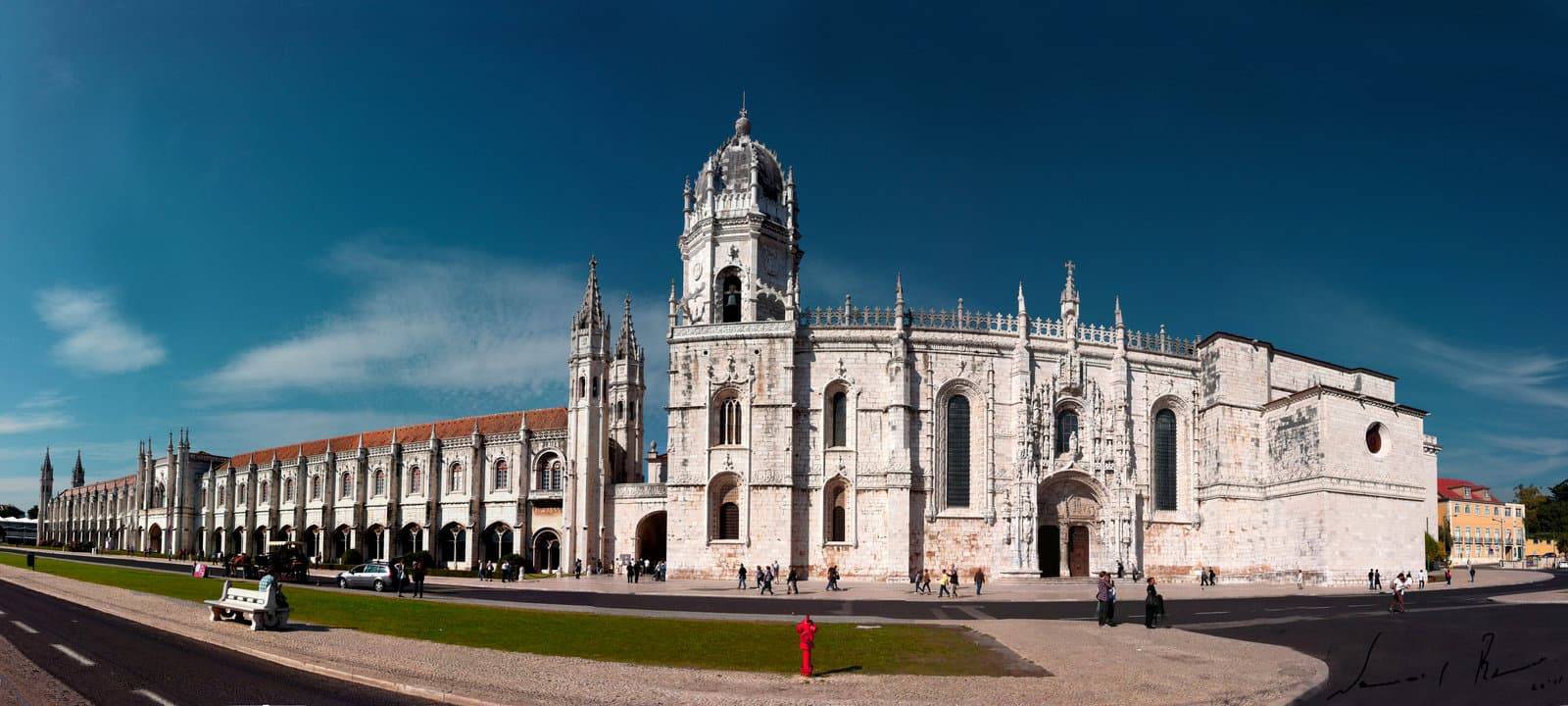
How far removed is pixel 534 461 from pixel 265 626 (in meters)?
42.4

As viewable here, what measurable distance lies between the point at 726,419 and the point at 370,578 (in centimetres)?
1789

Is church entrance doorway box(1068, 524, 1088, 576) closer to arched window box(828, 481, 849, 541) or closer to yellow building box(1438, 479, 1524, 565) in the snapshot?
arched window box(828, 481, 849, 541)

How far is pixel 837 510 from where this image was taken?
50.5 m

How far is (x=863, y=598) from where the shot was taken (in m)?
38.6

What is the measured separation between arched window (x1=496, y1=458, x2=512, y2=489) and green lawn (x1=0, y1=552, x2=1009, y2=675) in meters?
35.6

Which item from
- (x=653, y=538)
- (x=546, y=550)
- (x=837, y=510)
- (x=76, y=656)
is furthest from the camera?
(x=546, y=550)

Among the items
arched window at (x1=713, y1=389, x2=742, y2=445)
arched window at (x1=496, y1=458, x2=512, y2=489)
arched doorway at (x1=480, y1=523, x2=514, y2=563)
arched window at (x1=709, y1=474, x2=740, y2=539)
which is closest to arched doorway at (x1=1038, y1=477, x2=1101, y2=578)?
arched window at (x1=709, y1=474, x2=740, y2=539)

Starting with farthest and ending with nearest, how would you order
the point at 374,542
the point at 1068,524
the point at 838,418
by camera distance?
the point at 374,542 → the point at 1068,524 → the point at 838,418

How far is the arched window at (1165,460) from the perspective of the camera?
53688 millimetres

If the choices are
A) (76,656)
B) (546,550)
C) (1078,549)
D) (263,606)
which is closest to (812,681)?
(263,606)

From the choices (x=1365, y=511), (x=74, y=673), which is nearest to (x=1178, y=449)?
(x=1365, y=511)

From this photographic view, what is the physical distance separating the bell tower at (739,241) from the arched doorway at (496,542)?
21220mm

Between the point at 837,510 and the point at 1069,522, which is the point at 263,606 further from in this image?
the point at 1069,522
